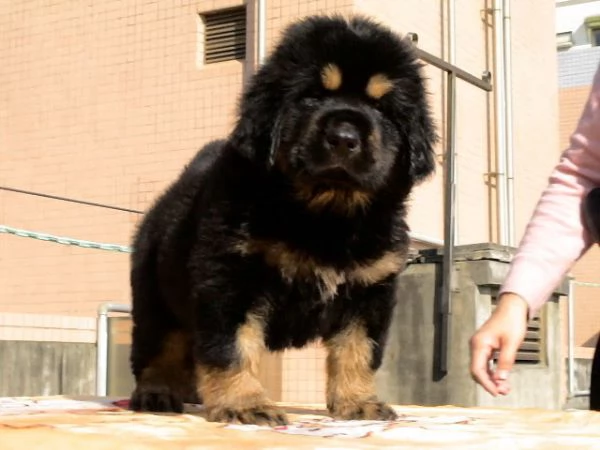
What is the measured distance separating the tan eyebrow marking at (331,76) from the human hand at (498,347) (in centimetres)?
117

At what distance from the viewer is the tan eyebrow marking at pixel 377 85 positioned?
3256 mm

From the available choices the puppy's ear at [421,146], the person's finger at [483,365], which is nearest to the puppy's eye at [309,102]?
the puppy's ear at [421,146]

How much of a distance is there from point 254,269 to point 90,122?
8.50m

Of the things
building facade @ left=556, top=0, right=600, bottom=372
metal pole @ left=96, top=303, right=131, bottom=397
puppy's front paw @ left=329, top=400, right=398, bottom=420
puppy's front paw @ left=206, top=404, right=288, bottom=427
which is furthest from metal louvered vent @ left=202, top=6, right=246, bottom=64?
puppy's front paw @ left=206, top=404, right=288, bottom=427

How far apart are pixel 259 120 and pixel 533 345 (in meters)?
5.09

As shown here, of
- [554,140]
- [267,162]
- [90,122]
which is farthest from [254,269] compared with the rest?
[554,140]

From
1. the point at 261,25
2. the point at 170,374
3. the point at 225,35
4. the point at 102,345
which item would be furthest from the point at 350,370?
the point at 225,35

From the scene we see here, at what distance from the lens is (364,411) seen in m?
3.21

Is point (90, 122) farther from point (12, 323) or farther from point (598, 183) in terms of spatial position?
point (598, 183)

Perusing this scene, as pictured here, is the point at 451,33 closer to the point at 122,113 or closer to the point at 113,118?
the point at 122,113

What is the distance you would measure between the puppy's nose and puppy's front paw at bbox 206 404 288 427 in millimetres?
775

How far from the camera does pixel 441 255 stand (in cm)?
730

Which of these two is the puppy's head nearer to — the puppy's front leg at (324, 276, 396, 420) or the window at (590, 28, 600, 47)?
the puppy's front leg at (324, 276, 396, 420)

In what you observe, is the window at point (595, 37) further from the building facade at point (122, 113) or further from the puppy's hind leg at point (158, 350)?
the puppy's hind leg at point (158, 350)
